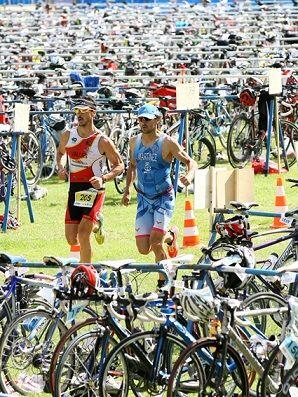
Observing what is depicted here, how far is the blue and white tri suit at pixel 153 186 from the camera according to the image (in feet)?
42.0

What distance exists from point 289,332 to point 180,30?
101 ft

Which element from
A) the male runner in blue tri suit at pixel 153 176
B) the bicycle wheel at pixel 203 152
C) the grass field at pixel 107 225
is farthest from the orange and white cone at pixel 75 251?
the bicycle wheel at pixel 203 152

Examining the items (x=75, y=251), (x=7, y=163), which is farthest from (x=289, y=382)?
(x=7, y=163)

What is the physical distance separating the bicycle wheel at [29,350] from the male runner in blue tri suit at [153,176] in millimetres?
3233

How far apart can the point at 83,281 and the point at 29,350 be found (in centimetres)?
74

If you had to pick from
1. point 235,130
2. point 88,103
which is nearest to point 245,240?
point 88,103

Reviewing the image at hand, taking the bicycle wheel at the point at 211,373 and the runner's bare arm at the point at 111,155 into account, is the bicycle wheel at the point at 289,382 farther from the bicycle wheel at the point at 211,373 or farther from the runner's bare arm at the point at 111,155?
the runner's bare arm at the point at 111,155

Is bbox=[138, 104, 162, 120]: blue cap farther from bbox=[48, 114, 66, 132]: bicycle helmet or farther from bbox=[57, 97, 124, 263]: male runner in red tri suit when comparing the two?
bbox=[48, 114, 66, 132]: bicycle helmet

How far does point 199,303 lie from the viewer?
28.6 ft

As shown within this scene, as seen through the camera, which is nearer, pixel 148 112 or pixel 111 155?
pixel 148 112

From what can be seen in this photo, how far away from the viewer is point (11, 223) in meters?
17.5

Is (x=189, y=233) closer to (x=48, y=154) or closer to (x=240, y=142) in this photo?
(x=48, y=154)

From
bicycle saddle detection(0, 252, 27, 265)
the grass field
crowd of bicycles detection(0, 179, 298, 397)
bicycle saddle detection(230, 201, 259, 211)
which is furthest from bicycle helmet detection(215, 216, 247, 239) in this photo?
the grass field

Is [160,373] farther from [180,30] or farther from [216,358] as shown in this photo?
[180,30]
